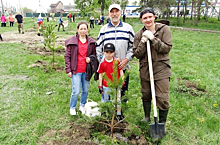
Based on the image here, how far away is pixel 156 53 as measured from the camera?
3.09m

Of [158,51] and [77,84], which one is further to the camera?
[77,84]

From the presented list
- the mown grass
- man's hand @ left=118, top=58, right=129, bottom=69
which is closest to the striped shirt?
man's hand @ left=118, top=58, right=129, bottom=69

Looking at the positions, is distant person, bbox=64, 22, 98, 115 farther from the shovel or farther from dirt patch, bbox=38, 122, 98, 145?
the shovel

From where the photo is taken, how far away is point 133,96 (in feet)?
9.39

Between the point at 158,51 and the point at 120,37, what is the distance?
0.73 metres

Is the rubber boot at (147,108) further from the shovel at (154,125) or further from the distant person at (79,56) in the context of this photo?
the distant person at (79,56)

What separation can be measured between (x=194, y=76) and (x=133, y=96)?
4366mm

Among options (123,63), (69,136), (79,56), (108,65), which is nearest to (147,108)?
(123,63)

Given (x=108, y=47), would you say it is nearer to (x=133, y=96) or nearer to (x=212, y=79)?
(x=133, y=96)

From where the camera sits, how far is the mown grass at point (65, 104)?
10.9 ft

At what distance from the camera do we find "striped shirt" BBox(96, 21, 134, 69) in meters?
3.37

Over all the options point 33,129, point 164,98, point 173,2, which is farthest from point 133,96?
point 173,2

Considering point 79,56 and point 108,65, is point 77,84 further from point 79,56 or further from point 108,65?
point 108,65

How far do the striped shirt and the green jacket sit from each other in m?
0.22
